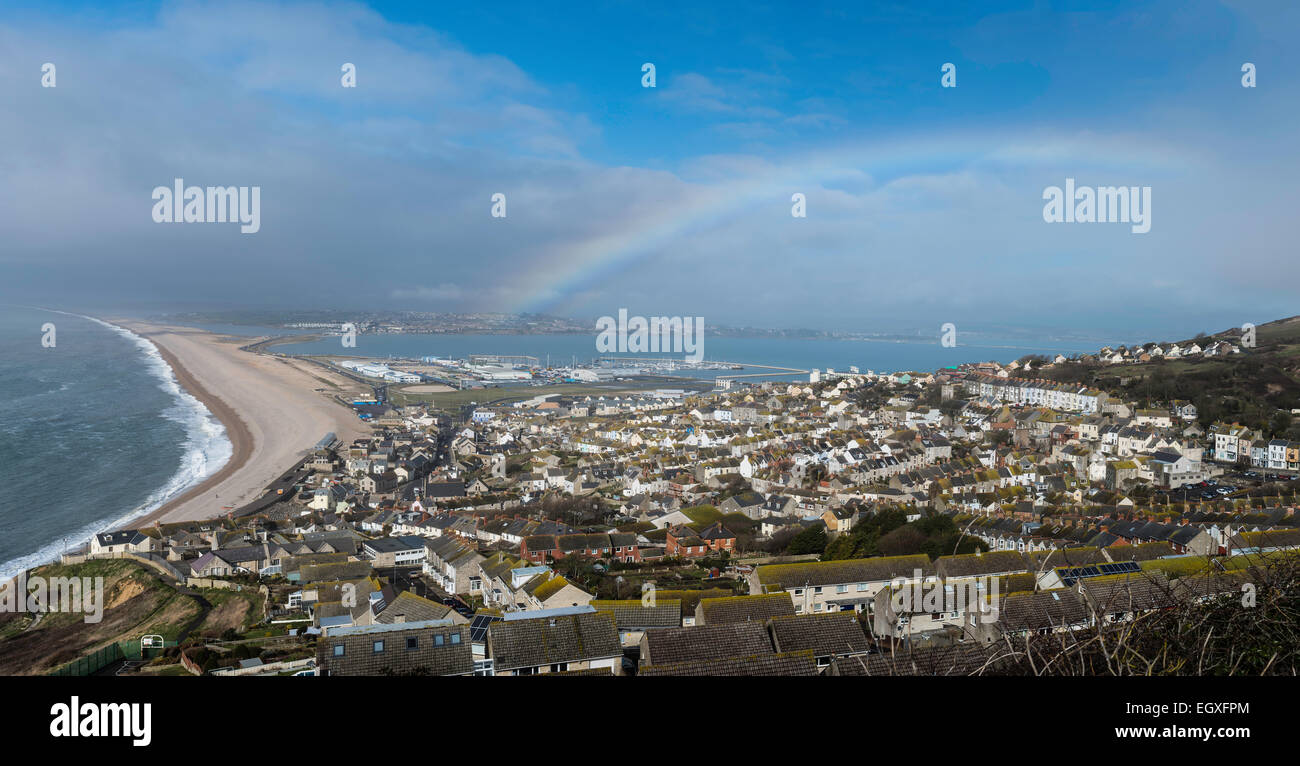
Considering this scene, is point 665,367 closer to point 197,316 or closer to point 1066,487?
point 1066,487

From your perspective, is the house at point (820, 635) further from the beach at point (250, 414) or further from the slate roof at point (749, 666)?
the beach at point (250, 414)

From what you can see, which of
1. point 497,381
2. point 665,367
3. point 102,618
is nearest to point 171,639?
point 102,618

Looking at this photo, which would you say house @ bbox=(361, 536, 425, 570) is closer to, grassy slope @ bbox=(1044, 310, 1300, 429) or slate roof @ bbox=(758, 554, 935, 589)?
slate roof @ bbox=(758, 554, 935, 589)

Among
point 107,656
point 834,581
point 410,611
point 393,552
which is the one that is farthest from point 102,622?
point 834,581

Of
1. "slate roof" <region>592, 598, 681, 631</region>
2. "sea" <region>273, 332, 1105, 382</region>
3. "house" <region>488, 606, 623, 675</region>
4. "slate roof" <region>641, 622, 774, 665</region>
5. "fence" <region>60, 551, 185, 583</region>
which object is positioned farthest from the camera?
"sea" <region>273, 332, 1105, 382</region>

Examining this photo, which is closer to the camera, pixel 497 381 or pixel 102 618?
pixel 102 618

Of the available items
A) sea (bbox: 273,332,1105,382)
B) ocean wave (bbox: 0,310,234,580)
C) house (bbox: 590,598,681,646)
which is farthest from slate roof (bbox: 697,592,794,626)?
sea (bbox: 273,332,1105,382)

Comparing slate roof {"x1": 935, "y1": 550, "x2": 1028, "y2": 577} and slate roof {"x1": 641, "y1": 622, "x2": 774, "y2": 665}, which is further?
slate roof {"x1": 935, "y1": 550, "x2": 1028, "y2": 577}
